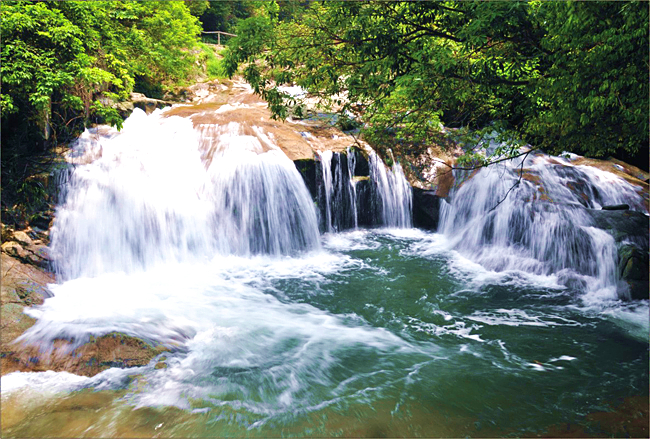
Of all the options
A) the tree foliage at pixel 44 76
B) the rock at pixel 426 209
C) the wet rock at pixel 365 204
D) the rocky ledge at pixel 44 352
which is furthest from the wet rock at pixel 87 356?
the rock at pixel 426 209

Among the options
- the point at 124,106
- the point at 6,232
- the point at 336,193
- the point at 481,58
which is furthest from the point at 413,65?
the point at 124,106

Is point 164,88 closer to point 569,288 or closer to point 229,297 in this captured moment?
point 229,297

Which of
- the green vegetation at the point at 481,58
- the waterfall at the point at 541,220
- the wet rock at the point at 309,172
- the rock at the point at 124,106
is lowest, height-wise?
the waterfall at the point at 541,220

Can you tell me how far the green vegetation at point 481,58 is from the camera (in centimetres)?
395

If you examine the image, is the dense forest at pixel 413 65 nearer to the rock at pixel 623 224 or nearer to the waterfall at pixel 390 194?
the rock at pixel 623 224

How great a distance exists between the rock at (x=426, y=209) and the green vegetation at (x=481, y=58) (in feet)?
16.9

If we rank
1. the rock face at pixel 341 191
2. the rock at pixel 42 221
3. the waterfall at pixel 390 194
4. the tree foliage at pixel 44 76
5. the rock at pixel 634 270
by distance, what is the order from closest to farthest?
the rock at pixel 634 270
the tree foliage at pixel 44 76
the rock at pixel 42 221
the rock face at pixel 341 191
the waterfall at pixel 390 194

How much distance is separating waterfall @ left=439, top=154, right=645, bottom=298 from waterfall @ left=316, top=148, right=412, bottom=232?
4.72 ft

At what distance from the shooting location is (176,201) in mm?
9359

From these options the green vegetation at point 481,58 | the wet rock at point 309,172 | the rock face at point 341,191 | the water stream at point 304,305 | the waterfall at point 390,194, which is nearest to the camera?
the green vegetation at point 481,58

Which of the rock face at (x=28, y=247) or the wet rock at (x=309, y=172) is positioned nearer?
the rock face at (x=28, y=247)

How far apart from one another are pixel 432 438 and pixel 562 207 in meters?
7.46

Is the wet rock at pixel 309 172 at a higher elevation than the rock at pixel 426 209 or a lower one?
higher

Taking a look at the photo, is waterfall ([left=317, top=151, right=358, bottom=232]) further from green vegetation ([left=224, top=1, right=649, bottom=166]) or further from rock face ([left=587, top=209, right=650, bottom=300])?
rock face ([left=587, top=209, right=650, bottom=300])
